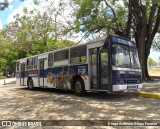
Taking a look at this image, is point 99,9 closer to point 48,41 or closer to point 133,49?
point 133,49

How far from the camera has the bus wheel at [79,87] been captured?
43.7ft

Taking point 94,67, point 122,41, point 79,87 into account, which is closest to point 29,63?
point 79,87

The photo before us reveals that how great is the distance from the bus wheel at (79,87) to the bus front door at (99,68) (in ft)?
3.07

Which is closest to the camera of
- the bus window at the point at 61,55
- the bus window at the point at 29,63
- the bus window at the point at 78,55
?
the bus window at the point at 78,55

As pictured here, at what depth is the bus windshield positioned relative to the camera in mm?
11562

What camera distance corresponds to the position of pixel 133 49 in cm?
1276

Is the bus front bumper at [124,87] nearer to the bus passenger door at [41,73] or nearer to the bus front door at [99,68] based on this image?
the bus front door at [99,68]

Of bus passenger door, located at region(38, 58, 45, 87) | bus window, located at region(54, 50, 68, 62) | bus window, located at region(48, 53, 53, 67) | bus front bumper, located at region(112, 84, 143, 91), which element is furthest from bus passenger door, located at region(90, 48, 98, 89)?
bus passenger door, located at region(38, 58, 45, 87)

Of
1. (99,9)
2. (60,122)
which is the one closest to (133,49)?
(60,122)

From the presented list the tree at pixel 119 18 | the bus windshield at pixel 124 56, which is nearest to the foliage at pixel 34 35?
the tree at pixel 119 18

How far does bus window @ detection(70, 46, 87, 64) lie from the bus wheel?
104cm

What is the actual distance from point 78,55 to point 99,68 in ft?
6.71

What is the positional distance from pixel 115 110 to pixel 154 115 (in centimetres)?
151

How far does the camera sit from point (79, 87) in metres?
13.6
